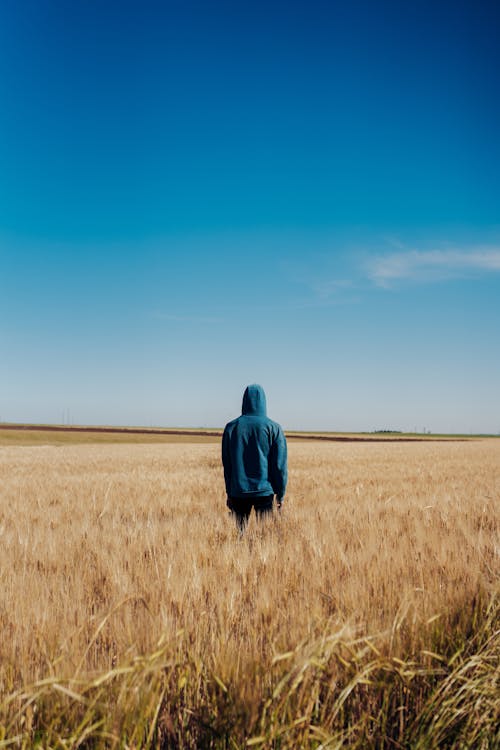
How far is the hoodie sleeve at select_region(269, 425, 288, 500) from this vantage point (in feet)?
18.8

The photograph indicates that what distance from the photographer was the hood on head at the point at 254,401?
19.0 ft

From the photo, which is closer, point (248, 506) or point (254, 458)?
point (254, 458)

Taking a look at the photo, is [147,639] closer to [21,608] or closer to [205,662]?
[205,662]

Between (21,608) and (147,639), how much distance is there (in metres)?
0.79

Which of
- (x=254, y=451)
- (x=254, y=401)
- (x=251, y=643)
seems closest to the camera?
(x=251, y=643)

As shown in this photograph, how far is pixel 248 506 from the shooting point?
5867 mm

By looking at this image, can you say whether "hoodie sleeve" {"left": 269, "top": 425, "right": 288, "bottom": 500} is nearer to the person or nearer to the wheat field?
the person

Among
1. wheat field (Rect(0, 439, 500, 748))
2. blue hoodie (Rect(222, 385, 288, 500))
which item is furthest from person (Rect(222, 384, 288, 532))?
wheat field (Rect(0, 439, 500, 748))

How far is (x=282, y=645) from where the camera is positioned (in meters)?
1.96

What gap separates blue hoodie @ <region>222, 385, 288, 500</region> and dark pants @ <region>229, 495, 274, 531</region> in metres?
0.09

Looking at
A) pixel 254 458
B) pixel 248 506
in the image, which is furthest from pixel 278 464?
pixel 248 506

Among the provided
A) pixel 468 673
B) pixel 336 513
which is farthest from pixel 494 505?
pixel 468 673

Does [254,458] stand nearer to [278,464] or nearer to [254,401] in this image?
[278,464]

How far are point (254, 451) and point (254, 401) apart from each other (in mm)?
602
